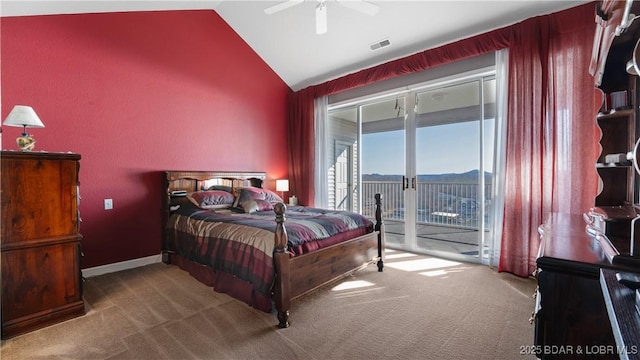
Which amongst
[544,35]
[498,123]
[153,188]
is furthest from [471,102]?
[153,188]

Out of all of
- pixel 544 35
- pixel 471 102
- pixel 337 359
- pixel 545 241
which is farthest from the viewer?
pixel 471 102

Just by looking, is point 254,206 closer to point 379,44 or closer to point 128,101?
point 128,101

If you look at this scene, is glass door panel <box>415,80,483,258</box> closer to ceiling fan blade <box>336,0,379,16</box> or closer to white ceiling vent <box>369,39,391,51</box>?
white ceiling vent <box>369,39,391,51</box>

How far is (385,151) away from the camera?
4.69m

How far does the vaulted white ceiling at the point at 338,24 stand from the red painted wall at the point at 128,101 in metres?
0.20

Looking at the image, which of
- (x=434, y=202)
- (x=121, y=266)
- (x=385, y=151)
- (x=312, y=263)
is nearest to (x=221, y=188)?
(x=121, y=266)

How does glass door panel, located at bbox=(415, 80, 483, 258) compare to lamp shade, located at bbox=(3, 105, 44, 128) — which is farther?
glass door panel, located at bbox=(415, 80, 483, 258)

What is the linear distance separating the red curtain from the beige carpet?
636 mm

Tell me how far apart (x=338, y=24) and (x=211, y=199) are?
2.91 metres

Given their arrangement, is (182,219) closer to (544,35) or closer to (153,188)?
(153,188)

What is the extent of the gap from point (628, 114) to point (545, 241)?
4.11 feet

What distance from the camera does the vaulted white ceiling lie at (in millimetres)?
2939

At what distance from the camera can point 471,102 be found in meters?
3.89

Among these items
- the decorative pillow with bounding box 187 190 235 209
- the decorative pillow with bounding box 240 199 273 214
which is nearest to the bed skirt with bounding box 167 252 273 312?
the decorative pillow with bounding box 187 190 235 209
